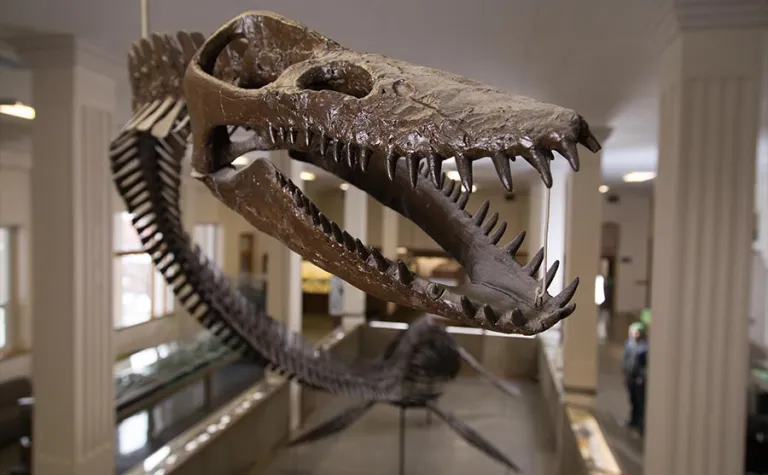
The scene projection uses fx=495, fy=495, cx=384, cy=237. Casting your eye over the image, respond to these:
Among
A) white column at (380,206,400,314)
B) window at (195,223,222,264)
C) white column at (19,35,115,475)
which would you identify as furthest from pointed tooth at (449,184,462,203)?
window at (195,223,222,264)

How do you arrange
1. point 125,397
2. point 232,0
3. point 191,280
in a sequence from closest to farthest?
point 232,0
point 191,280
point 125,397

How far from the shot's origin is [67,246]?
2016 millimetres

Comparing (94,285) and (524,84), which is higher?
(524,84)

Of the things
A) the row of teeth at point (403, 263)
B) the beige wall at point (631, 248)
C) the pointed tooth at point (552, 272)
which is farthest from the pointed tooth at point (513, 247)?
the beige wall at point (631, 248)

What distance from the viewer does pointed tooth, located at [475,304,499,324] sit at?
579 millimetres

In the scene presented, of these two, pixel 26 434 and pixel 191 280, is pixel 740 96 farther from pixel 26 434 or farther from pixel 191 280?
pixel 26 434

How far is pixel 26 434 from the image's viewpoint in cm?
323

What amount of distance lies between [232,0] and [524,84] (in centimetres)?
119

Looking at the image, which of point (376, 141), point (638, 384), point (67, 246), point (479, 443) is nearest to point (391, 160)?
point (376, 141)

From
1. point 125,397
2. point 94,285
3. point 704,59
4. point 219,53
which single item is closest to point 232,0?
point 219,53

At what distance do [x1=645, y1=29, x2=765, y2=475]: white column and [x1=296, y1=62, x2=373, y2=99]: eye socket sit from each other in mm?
1301

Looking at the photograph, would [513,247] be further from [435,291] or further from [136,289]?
[136,289]

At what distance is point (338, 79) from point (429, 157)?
0.84ft

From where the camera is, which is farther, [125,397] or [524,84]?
[125,397]
